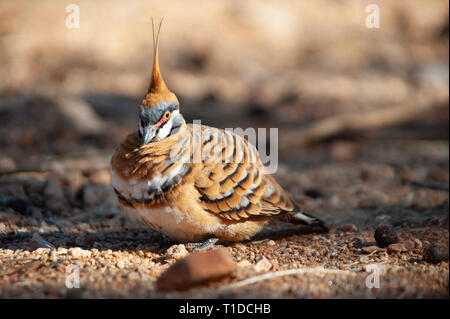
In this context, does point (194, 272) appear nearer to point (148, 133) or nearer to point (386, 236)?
point (148, 133)

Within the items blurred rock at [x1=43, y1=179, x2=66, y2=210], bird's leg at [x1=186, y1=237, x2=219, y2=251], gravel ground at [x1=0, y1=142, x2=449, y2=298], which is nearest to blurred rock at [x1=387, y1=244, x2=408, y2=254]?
gravel ground at [x1=0, y1=142, x2=449, y2=298]

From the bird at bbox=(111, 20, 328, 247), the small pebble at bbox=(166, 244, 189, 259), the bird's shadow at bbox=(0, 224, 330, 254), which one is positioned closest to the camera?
the small pebble at bbox=(166, 244, 189, 259)

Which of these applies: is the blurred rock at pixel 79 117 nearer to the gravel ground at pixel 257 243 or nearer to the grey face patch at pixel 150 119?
the gravel ground at pixel 257 243

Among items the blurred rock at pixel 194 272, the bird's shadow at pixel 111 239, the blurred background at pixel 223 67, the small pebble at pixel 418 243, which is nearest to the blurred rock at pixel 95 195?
the bird's shadow at pixel 111 239

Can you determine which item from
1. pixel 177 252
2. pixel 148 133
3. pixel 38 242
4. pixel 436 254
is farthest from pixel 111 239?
pixel 436 254

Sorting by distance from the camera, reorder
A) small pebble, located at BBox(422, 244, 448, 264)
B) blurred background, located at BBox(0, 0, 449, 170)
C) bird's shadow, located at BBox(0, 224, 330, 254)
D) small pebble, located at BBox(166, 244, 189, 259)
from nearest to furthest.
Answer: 1. small pebble, located at BBox(422, 244, 448, 264)
2. small pebble, located at BBox(166, 244, 189, 259)
3. bird's shadow, located at BBox(0, 224, 330, 254)
4. blurred background, located at BBox(0, 0, 449, 170)

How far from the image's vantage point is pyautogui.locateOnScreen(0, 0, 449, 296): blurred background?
6.21m

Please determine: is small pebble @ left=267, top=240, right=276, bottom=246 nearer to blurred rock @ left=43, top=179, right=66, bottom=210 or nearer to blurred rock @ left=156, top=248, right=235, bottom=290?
blurred rock @ left=156, top=248, right=235, bottom=290

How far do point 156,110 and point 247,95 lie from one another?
768 cm

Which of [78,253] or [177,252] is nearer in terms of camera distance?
[78,253]

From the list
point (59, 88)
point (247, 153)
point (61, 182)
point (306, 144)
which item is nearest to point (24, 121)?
point (59, 88)

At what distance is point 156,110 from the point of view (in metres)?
4.35

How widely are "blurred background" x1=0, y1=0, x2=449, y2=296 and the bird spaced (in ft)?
2.35

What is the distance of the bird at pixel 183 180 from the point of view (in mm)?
4320
